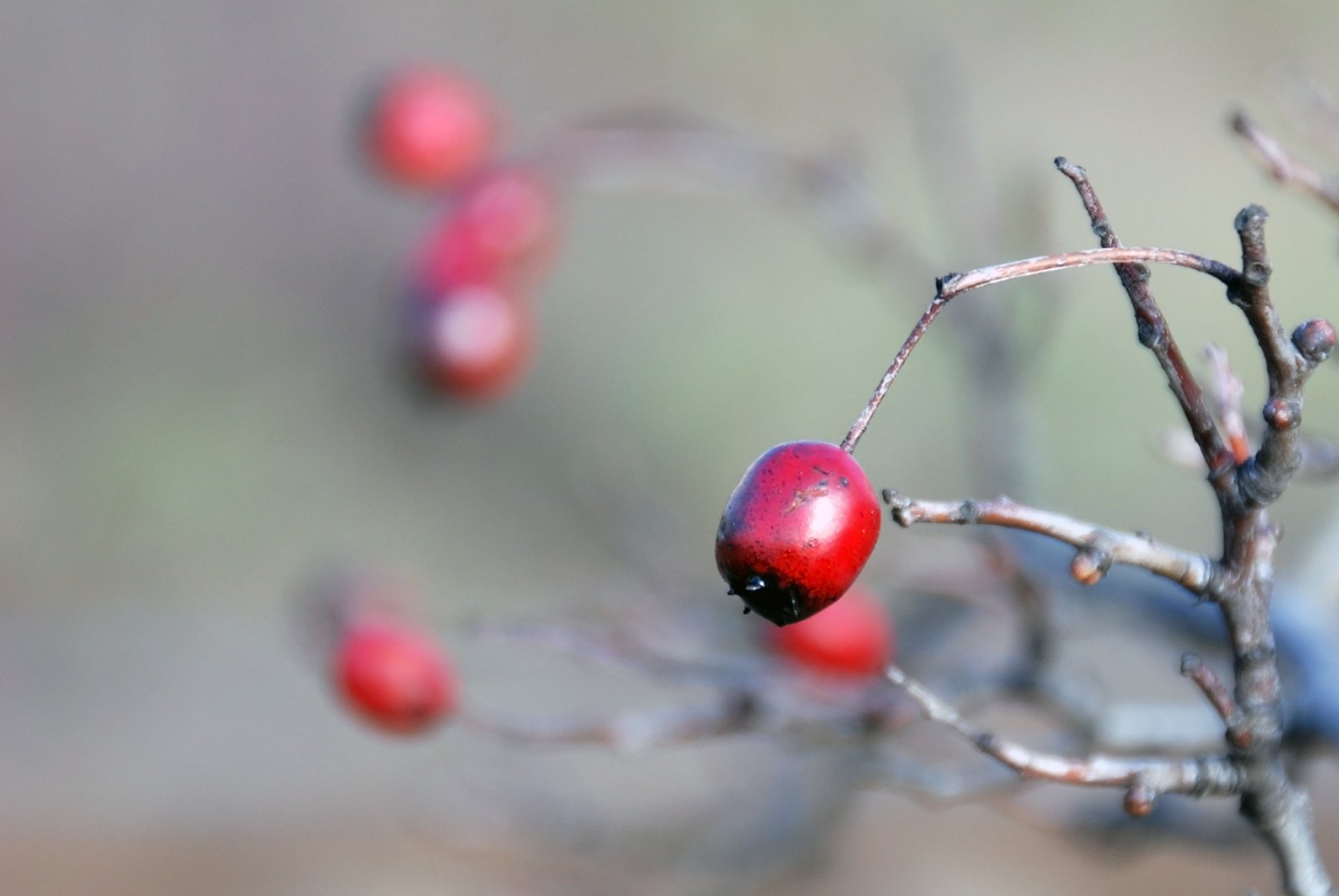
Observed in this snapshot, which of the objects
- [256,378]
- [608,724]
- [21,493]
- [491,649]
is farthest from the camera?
[256,378]

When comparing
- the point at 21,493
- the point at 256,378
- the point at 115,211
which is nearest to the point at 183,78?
the point at 115,211

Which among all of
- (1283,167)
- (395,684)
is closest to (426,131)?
(395,684)

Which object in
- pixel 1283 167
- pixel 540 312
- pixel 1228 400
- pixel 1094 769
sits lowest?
pixel 1094 769

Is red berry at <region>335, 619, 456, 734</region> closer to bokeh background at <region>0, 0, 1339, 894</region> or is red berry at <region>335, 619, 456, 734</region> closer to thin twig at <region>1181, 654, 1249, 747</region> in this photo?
thin twig at <region>1181, 654, 1249, 747</region>

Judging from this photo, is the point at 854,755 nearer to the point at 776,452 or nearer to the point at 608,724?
the point at 608,724

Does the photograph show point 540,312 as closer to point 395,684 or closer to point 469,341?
point 469,341
